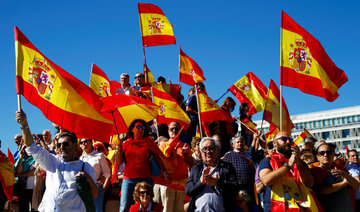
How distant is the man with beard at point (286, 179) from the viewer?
6289 millimetres

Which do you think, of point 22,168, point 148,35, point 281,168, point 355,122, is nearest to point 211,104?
point 148,35

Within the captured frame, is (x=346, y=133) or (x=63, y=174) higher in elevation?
(x=346, y=133)

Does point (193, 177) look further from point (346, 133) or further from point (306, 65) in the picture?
point (346, 133)

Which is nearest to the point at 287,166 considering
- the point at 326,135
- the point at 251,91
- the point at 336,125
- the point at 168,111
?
the point at 168,111

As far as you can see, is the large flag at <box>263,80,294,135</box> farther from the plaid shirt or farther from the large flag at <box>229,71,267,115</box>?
the plaid shirt

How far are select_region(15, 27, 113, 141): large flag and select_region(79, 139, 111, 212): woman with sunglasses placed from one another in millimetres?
1201

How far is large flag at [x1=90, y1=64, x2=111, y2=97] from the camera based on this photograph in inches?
558

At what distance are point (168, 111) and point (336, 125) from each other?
355 feet

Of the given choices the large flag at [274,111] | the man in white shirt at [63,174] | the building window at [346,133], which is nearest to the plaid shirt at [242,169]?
the man in white shirt at [63,174]

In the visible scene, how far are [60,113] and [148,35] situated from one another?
29.2 ft

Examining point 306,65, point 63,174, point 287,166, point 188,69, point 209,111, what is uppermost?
point 188,69

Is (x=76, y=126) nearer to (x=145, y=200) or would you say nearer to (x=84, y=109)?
(x=84, y=109)

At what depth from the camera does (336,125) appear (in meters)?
114

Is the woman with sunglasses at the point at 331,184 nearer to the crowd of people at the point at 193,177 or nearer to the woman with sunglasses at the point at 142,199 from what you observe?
the crowd of people at the point at 193,177
